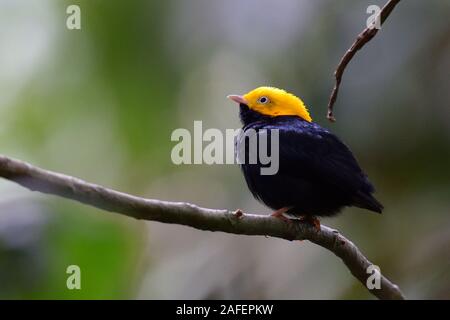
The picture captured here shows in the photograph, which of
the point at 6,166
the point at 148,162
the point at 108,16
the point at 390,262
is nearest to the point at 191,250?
the point at 148,162

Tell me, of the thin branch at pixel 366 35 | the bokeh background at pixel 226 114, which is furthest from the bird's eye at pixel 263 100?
the thin branch at pixel 366 35

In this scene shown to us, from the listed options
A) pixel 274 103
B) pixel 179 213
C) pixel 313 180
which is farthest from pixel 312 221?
pixel 179 213

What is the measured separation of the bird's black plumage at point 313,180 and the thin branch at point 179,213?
423 mm

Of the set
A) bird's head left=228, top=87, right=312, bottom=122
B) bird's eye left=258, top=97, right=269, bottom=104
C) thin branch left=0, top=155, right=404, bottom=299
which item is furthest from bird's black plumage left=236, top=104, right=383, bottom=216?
bird's eye left=258, top=97, right=269, bottom=104

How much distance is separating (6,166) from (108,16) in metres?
3.84

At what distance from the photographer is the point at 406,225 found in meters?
5.82

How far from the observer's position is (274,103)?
18.9 ft

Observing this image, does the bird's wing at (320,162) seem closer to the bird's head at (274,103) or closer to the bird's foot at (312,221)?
the bird's foot at (312,221)

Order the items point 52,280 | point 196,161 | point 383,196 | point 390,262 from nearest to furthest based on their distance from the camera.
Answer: point 52,280 → point 390,262 → point 383,196 → point 196,161

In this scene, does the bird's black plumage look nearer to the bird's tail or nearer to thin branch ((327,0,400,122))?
the bird's tail

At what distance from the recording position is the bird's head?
5711 millimetres

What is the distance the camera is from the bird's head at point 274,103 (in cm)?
571
